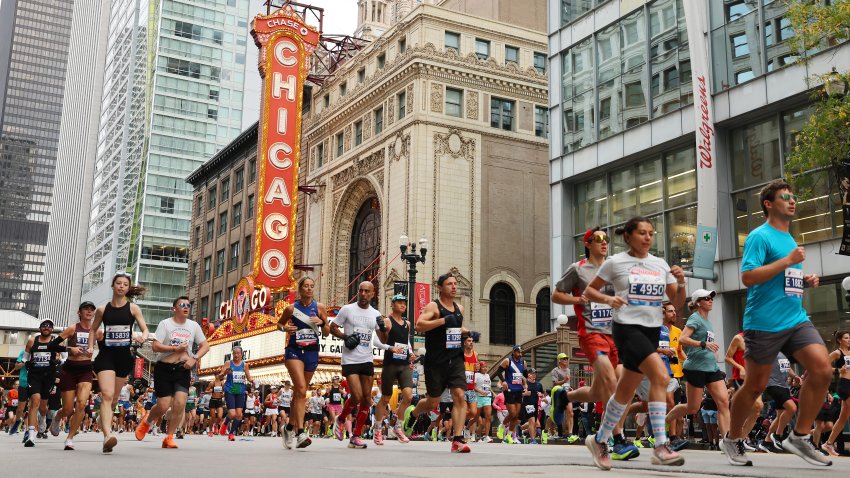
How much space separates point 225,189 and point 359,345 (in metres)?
60.5

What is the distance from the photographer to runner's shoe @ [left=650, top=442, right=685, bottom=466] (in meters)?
7.46

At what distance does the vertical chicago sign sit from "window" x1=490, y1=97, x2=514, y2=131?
432 inches

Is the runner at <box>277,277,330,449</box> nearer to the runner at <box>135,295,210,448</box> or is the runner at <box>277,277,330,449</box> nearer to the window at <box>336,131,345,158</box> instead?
the runner at <box>135,295,210,448</box>

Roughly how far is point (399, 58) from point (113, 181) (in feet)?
255

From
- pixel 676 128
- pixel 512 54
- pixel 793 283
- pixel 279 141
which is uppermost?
pixel 512 54

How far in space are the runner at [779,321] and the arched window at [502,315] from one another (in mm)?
35102

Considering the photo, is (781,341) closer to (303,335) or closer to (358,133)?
(303,335)

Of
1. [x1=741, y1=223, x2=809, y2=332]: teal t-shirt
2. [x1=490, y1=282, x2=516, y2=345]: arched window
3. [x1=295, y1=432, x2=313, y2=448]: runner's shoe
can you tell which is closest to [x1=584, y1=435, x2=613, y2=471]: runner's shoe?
[x1=741, y1=223, x2=809, y2=332]: teal t-shirt

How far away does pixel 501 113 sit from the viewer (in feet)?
150

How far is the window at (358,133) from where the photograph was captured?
163 ft

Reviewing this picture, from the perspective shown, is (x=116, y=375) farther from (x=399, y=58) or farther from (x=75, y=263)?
(x=75, y=263)

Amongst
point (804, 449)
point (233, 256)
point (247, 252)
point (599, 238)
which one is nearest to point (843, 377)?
point (804, 449)

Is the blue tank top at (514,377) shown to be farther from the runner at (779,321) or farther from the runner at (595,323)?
the runner at (779,321)

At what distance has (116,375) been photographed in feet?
36.7
